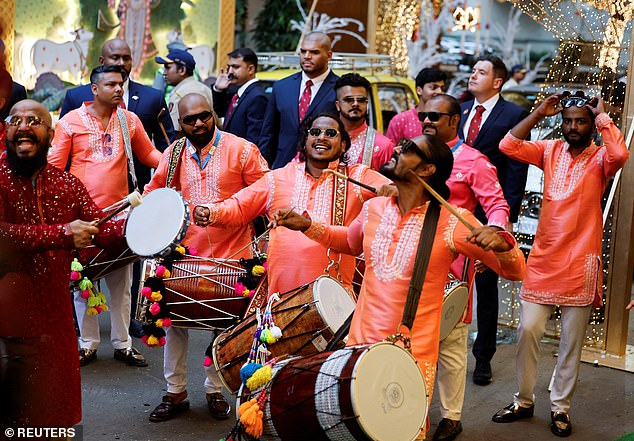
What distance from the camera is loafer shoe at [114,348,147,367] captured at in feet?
24.0

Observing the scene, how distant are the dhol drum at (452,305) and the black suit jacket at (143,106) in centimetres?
320

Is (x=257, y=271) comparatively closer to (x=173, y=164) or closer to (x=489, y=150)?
(x=173, y=164)

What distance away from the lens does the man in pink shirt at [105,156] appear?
708cm

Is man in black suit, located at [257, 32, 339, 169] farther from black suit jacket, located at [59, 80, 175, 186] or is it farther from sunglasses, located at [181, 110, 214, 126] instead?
sunglasses, located at [181, 110, 214, 126]

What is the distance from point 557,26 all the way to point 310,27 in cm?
892

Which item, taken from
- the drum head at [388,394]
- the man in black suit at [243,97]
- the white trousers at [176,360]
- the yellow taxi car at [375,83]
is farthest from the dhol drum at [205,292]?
the yellow taxi car at [375,83]

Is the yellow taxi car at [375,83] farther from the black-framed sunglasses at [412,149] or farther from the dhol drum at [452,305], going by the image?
the black-framed sunglasses at [412,149]

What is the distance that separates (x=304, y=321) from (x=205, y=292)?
1.00 m

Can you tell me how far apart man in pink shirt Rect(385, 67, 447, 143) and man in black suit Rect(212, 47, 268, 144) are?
3.71 feet

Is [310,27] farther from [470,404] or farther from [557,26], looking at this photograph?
[470,404]

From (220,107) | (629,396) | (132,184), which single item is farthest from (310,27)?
(629,396)

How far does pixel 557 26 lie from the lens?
8.15 metres

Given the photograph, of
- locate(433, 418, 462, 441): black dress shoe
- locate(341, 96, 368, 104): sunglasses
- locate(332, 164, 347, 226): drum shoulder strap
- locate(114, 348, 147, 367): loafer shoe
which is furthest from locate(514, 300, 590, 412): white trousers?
locate(114, 348, 147, 367): loafer shoe

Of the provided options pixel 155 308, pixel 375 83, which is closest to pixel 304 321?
pixel 155 308
